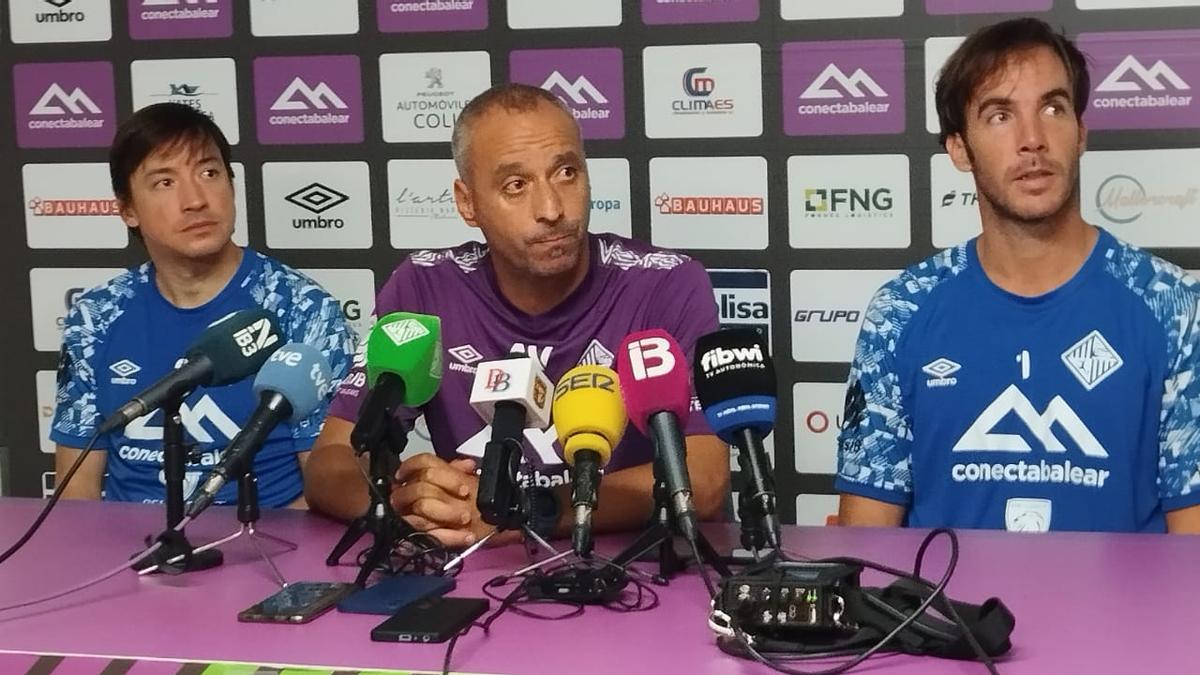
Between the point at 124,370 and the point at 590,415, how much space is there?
5.37 feet

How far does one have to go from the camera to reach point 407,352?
1508mm

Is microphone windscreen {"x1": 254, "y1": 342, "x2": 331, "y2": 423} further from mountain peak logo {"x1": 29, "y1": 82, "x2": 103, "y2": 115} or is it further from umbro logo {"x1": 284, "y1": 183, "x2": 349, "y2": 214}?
mountain peak logo {"x1": 29, "y1": 82, "x2": 103, "y2": 115}

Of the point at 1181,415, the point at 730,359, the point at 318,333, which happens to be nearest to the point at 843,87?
the point at 1181,415

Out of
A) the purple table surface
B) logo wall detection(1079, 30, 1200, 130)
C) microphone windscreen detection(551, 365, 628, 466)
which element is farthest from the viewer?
logo wall detection(1079, 30, 1200, 130)

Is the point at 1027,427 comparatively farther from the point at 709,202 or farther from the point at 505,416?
the point at 505,416

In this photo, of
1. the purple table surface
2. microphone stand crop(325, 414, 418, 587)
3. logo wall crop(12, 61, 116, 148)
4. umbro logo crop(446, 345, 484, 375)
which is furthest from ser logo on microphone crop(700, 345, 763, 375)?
logo wall crop(12, 61, 116, 148)

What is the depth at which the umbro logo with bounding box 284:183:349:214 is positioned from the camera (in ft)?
9.86

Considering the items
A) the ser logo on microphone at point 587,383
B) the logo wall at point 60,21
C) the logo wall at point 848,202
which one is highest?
the logo wall at point 60,21

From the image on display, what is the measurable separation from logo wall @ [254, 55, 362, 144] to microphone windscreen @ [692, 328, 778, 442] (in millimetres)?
1756

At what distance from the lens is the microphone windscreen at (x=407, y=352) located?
1.51 m

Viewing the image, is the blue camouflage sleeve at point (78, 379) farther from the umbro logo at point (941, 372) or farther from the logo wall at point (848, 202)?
the umbro logo at point (941, 372)

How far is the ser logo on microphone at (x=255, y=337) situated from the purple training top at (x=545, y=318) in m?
0.45

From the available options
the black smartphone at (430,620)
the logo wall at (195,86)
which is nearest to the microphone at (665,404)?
the black smartphone at (430,620)

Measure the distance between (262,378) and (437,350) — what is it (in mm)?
198
